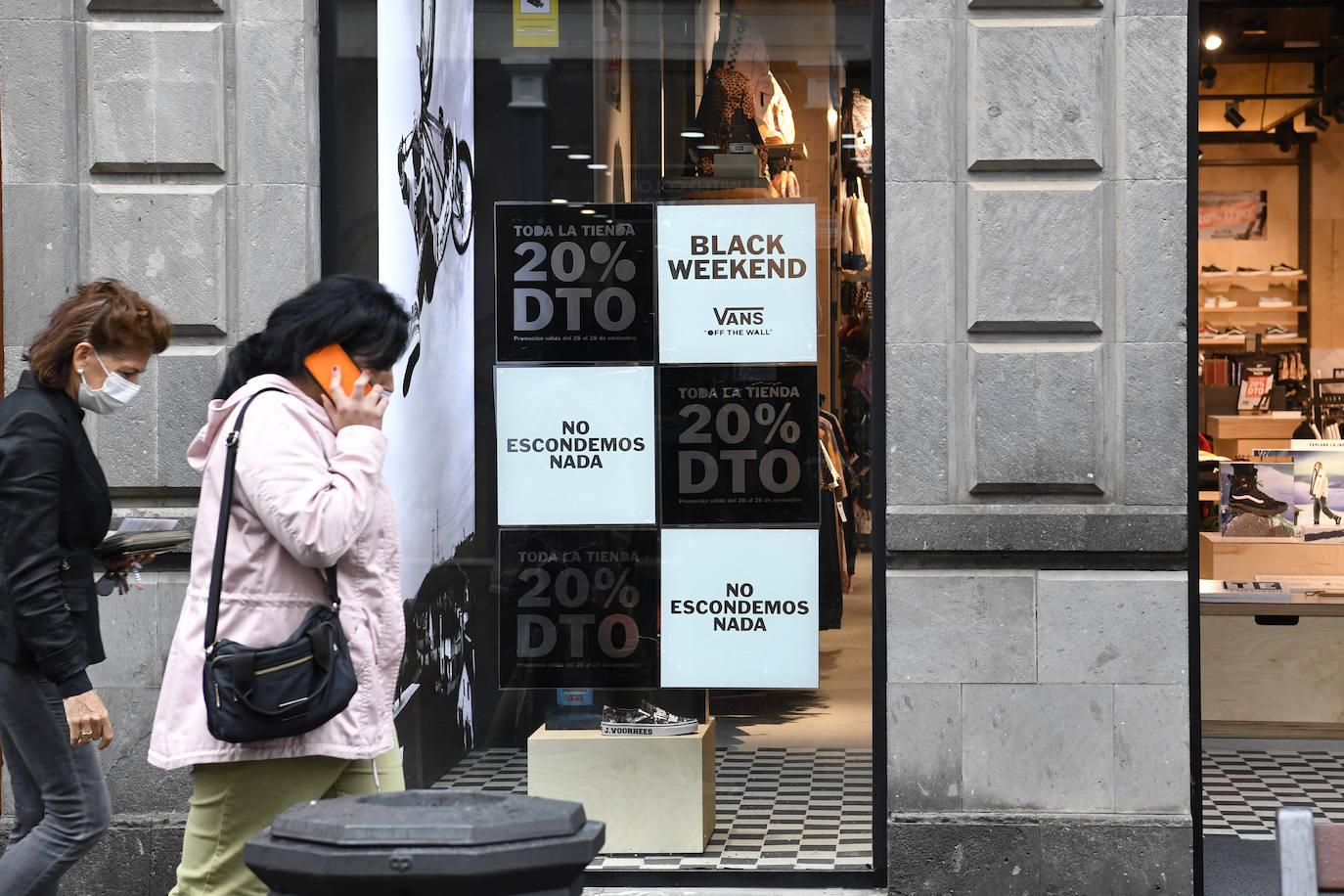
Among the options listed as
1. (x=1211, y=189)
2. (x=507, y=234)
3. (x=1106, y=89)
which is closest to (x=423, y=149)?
(x=507, y=234)

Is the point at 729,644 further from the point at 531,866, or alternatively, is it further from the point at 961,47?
the point at 531,866

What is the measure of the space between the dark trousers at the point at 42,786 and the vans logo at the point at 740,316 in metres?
2.75

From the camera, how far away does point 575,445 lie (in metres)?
5.77

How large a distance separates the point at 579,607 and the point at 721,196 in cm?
167

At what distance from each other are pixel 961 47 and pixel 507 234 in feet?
5.96

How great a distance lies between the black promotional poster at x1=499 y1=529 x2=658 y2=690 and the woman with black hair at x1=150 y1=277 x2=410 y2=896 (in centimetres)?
233

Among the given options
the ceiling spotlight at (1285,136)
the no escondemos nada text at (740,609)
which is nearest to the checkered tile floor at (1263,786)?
the no escondemos nada text at (740,609)

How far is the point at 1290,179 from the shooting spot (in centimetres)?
1406

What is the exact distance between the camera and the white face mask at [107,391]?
3.95m

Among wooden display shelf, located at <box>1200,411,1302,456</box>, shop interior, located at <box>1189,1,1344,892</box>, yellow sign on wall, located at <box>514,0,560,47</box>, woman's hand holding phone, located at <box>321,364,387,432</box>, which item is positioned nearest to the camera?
woman's hand holding phone, located at <box>321,364,387,432</box>

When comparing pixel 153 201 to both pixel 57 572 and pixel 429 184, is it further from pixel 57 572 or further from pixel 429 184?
pixel 57 572

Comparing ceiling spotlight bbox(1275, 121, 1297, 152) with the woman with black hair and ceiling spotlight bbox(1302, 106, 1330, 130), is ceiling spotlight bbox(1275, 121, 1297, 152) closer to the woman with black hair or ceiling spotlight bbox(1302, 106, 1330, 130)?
ceiling spotlight bbox(1302, 106, 1330, 130)

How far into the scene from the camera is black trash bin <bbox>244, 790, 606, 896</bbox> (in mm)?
2258

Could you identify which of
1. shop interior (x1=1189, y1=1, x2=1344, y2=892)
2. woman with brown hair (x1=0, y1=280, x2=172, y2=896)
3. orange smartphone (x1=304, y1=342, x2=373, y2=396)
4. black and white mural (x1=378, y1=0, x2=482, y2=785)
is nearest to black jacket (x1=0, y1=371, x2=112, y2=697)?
woman with brown hair (x1=0, y1=280, x2=172, y2=896)
